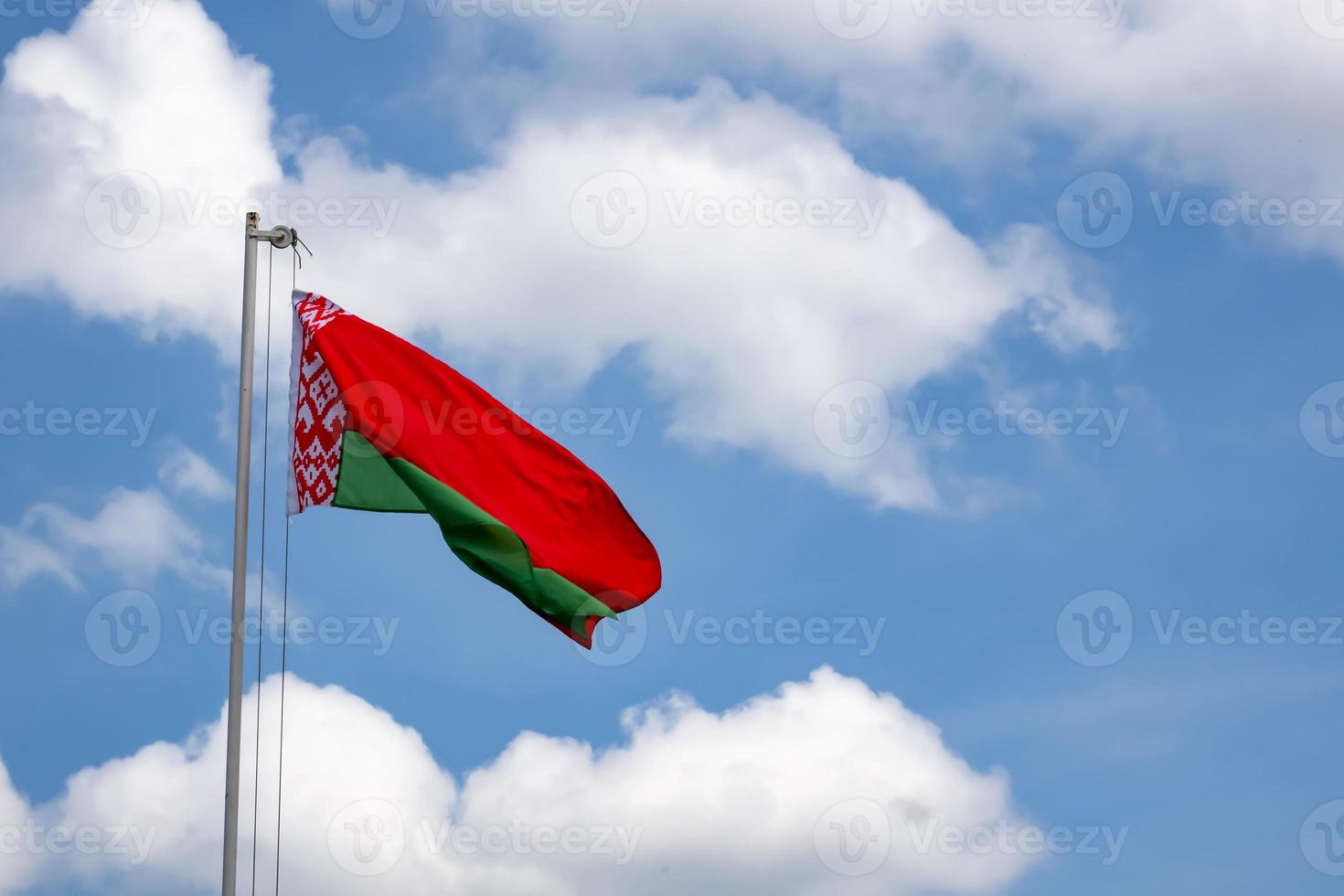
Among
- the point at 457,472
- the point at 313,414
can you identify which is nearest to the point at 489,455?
the point at 457,472

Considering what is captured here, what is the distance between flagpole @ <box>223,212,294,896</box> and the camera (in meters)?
17.3

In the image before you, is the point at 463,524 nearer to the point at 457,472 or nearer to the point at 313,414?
the point at 457,472

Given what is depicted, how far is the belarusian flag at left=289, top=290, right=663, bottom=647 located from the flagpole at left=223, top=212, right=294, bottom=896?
113 cm

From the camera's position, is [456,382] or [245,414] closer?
[245,414]

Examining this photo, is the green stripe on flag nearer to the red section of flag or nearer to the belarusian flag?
the belarusian flag

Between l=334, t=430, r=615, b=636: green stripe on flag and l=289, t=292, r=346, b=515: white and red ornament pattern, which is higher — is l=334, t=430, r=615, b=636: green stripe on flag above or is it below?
below

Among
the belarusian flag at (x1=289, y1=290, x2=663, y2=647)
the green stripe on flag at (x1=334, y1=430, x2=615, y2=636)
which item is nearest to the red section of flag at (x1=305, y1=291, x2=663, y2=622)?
the belarusian flag at (x1=289, y1=290, x2=663, y2=647)

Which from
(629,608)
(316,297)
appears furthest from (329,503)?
(629,608)

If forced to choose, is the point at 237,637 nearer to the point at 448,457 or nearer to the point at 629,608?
the point at 448,457

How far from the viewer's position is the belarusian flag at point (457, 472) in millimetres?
19516

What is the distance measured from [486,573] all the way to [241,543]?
311 cm

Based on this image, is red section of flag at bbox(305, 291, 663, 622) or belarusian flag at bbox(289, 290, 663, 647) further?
red section of flag at bbox(305, 291, 663, 622)

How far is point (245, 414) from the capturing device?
18.4 m

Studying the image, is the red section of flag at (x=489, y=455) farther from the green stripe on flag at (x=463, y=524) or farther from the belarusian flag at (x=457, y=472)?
the green stripe on flag at (x=463, y=524)
